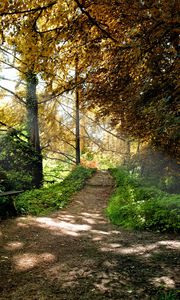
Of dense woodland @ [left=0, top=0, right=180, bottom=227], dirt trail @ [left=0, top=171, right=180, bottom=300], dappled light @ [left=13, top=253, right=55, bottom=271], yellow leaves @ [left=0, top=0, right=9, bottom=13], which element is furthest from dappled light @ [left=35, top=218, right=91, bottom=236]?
yellow leaves @ [left=0, top=0, right=9, bottom=13]

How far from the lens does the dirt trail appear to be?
11.0ft

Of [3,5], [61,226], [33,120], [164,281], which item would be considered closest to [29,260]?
[164,281]

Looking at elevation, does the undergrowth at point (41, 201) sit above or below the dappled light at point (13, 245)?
above

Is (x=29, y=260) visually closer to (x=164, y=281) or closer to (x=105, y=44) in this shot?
(x=164, y=281)

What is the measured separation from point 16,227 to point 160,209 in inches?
146

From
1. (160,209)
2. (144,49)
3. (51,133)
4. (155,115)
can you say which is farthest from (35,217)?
(51,133)

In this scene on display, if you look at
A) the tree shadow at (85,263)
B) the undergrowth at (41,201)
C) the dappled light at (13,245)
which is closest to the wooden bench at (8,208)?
the undergrowth at (41,201)

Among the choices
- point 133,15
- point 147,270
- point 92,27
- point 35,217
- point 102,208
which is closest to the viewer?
point 147,270

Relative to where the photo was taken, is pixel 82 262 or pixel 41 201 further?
pixel 41 201

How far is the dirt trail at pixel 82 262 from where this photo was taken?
11.0ft

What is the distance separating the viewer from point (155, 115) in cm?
656

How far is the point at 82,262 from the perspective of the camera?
14.3ft

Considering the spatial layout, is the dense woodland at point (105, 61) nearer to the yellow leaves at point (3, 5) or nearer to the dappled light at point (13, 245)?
the yellow leaves at point (3, 5)

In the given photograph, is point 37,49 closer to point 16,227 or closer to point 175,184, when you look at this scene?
point 16,227
